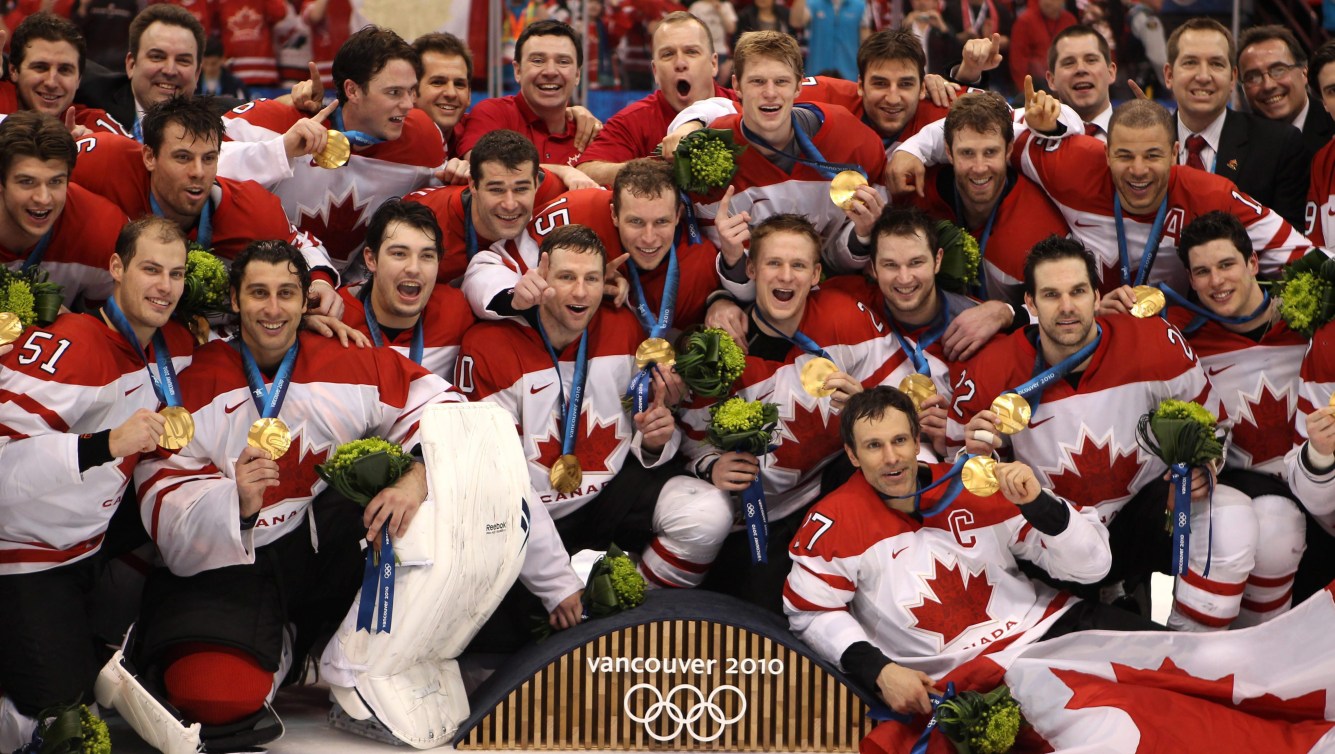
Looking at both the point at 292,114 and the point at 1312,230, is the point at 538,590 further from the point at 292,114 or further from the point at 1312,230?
the point at 1312,230

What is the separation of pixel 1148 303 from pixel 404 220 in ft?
7.27

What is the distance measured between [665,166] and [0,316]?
2.03 m

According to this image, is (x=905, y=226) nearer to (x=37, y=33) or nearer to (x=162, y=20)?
(x=162, y=20)

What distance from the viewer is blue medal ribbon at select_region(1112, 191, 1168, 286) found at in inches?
189

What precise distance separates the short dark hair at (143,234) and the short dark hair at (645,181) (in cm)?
135

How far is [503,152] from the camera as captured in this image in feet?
15.7

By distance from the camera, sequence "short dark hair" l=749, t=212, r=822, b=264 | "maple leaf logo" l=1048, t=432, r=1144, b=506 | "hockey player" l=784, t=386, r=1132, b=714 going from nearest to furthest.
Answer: "hockey player" l=784, t=386, r=1132, b=714 → "maple leaf logo" l=1048, t=432, r=1144, b=506 → "short dark hair" l=749, t=212, r=822, b=264

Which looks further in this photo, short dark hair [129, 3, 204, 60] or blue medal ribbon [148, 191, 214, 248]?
short dark hair [129, 3, 204, 60]

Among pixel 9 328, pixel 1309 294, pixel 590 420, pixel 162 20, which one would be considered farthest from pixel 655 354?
pixel 162 20

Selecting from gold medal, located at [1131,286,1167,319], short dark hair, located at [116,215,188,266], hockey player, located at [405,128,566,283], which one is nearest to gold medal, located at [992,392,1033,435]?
gold medal, located at [1131,286,1167,319]

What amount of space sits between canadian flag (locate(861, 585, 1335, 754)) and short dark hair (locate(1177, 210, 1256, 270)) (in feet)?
3.53

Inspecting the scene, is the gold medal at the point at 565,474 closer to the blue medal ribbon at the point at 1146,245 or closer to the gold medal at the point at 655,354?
the gold medal at the point at 655,354

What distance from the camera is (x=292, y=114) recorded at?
539 cm

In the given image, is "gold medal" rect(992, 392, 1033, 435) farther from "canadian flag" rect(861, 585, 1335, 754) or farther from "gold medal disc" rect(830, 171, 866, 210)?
"gold medal disc" rect(830, 171, 866, 210)
